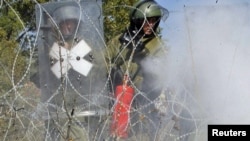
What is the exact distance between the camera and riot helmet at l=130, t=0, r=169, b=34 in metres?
5.03

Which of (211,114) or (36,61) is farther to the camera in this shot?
(36,61)

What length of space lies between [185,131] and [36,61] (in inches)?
44.5

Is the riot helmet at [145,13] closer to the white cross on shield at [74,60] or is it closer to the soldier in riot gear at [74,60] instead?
the soldier in riot gear at [74,60]

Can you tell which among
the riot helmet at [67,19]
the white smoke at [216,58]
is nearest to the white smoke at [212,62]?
the white smoke at [216,58]

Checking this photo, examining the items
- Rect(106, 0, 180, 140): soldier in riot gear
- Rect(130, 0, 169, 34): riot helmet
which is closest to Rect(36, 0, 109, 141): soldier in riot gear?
Rect(106, 0, 180, 140): soldier in riot gear

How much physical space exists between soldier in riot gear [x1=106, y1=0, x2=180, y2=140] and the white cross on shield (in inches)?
6.5

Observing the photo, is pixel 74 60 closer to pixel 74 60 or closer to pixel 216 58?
pixel 74 60

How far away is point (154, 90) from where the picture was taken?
15.8 ft

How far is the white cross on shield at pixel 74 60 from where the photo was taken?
15.2 ft

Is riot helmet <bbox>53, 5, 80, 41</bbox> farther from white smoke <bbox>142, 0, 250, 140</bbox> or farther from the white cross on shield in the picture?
white smoke <bbox>142, 0, 250, 140</bbox>

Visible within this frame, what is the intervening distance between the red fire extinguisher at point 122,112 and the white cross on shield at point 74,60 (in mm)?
288

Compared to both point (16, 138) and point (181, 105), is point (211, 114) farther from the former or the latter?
point (16, 138)

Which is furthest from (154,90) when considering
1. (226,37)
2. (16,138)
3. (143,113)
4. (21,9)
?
(21,9)

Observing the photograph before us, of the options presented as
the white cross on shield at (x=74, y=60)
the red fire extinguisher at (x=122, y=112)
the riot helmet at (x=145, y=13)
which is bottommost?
the red fire extinguisher at (x=122, y=112)
